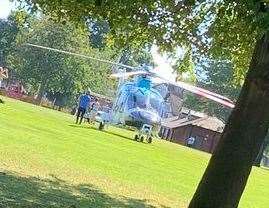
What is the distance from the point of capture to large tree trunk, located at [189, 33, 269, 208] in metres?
8.95

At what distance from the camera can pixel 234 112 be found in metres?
9.27

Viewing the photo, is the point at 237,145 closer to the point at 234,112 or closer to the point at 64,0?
the point at 234,112

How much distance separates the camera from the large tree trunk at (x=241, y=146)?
8953 mm

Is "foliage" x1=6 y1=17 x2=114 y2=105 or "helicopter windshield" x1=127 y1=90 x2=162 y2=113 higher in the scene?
"foliage" x1=6 y1=17 x2=114 y2=105

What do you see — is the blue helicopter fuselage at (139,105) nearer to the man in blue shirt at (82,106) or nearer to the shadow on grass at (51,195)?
the man in blue shirt at (82,106)

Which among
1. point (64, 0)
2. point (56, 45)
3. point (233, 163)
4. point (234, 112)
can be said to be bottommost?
point (233, 163)

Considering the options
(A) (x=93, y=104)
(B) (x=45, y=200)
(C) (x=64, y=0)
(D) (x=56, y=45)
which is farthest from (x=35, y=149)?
(D) (x=56, y=45)

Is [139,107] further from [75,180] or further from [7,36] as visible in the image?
[7,36]

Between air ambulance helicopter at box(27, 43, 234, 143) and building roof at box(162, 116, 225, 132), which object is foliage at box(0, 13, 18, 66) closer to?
building roof at box(162, 116, 225, 132)

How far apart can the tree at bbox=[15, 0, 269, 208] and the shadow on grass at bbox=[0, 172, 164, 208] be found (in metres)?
1.48

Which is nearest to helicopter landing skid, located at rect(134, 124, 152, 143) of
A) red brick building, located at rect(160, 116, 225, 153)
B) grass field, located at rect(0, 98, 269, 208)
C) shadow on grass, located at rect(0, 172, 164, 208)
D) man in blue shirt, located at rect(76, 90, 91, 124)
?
man in blue shirt, located at rect(76, 90, 91, 124)

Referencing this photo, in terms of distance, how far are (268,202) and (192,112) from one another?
3889 inches

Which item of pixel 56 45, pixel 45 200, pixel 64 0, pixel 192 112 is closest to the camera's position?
pixel 45 200

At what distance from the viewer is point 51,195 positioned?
9391 millimetres
